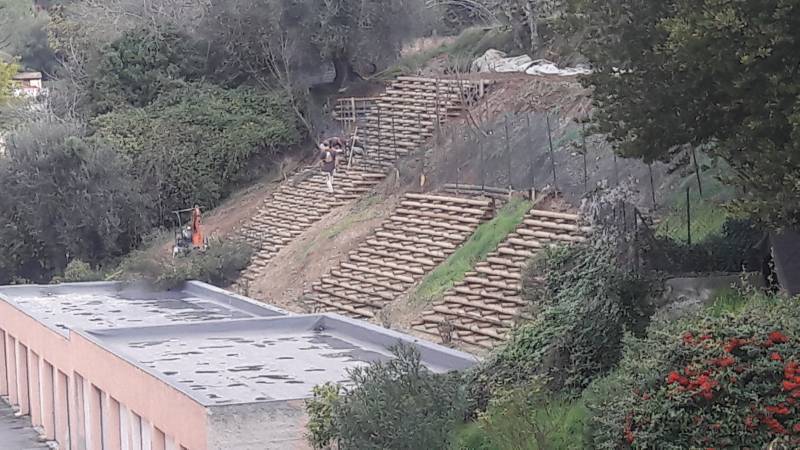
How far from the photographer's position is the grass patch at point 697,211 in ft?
61.9

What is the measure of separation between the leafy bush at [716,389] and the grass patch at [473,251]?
16.0 meters

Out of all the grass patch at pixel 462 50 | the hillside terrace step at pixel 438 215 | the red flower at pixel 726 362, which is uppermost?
the grass patch at pixel 462 50

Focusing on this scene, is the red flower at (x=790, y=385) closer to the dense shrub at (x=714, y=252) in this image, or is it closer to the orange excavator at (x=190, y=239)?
the dense shrub at (x=714, y=252)

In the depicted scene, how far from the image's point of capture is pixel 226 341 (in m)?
20.9

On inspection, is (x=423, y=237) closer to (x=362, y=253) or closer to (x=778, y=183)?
(x=362, y=253)

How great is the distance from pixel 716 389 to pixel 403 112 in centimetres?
3168

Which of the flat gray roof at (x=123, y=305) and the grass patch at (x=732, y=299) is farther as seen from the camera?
the flat gray roof at (x=123, y=305)

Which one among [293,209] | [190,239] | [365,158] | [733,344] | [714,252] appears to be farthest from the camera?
[365,158]

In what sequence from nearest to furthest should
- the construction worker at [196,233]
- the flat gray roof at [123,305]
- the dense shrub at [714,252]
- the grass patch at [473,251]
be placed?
the dense shrub at [714,252], the flat gray roof at [123,305], the grass patch at [473,251], the construction worker at [196,233]

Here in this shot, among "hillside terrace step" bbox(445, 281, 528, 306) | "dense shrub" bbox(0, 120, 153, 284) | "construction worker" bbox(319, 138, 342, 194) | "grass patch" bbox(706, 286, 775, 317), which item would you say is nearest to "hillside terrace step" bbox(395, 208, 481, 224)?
"hillside terrace step" bbox(445, 281, 528, 306)

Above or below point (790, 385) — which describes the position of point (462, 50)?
A: above

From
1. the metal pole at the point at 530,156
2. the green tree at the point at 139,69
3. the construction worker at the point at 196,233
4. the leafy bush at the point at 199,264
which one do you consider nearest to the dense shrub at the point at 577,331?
the metal pole at the point at 530,156

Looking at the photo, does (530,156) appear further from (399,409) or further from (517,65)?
(399,409)

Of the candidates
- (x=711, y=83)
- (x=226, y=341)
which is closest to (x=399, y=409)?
(x=711, y=83)
